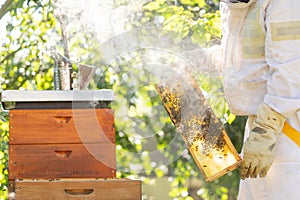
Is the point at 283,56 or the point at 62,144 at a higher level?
the point at 283,56

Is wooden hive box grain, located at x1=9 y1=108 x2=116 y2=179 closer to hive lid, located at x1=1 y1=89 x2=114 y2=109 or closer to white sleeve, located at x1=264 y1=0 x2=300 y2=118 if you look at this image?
hive lid, located at x1=1 y1=89 x2=114 y2=109

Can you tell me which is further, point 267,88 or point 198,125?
point 198,125

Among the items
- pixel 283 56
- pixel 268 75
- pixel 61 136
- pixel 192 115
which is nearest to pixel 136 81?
pixel 61 136

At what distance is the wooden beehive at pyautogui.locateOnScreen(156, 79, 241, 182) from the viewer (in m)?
2.43

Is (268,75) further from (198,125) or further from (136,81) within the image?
(136,81)

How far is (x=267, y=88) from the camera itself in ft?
7.49

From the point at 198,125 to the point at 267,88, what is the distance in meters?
0.31

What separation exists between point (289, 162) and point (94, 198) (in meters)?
0.66

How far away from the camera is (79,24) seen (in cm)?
446

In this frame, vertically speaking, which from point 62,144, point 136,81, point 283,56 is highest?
point 283,56

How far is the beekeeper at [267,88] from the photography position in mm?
2230

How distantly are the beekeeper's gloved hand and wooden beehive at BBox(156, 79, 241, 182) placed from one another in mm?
142

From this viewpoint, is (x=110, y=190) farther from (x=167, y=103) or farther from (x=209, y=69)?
(x=209, y=69)

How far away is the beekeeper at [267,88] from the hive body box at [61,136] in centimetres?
55
